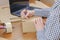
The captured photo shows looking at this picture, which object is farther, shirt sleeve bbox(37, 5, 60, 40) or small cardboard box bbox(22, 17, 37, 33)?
small cardboard box bbox(22, 17, 37, 33)

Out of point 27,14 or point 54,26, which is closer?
point 54,26

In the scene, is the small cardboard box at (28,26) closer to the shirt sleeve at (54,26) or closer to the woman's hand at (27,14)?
the woman's hand at (27,14)

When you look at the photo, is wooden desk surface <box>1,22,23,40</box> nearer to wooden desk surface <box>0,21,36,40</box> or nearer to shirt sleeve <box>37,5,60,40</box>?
wooden desk surface <box>0,21,36,40</box>

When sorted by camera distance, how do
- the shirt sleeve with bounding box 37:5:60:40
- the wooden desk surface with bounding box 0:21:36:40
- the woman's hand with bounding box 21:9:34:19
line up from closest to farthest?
the shirt sleeve with bounding box 37:5:60:40, the wooden desk surface with bounding box 0:21:36:40, the woman's hand with bounding box 21:9:34:19

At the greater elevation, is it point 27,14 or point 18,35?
point 27,14

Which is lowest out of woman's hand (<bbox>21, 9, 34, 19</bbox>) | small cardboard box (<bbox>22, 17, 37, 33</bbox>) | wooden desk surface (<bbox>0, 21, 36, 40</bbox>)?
wooden desk surface (<bbox>0, 21, 36, 40</bbox>)

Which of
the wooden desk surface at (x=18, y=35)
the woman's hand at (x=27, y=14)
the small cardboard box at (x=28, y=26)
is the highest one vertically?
the woman's hand at (x=27, y=14)

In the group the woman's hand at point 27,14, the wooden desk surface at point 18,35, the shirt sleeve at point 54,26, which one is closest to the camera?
the shirt sleeve at point 54,26

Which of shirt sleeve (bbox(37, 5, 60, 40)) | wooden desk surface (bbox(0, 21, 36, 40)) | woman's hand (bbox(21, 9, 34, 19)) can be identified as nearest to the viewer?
shirt sleeve (bbox(37, 5, 60, 40))

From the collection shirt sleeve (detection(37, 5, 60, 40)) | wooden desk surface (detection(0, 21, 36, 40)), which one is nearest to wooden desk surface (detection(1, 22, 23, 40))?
wooden desk surface (detection(0, 21, 36, 40))

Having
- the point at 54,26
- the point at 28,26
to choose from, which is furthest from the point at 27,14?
the point at 54,26

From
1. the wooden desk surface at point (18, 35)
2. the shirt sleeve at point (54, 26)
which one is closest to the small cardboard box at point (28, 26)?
the wooden desk surface at point (18, 35)

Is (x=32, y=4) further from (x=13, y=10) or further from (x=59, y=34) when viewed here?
(x=59, y=34)

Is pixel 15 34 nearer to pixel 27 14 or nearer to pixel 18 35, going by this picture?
pixel 18 35
